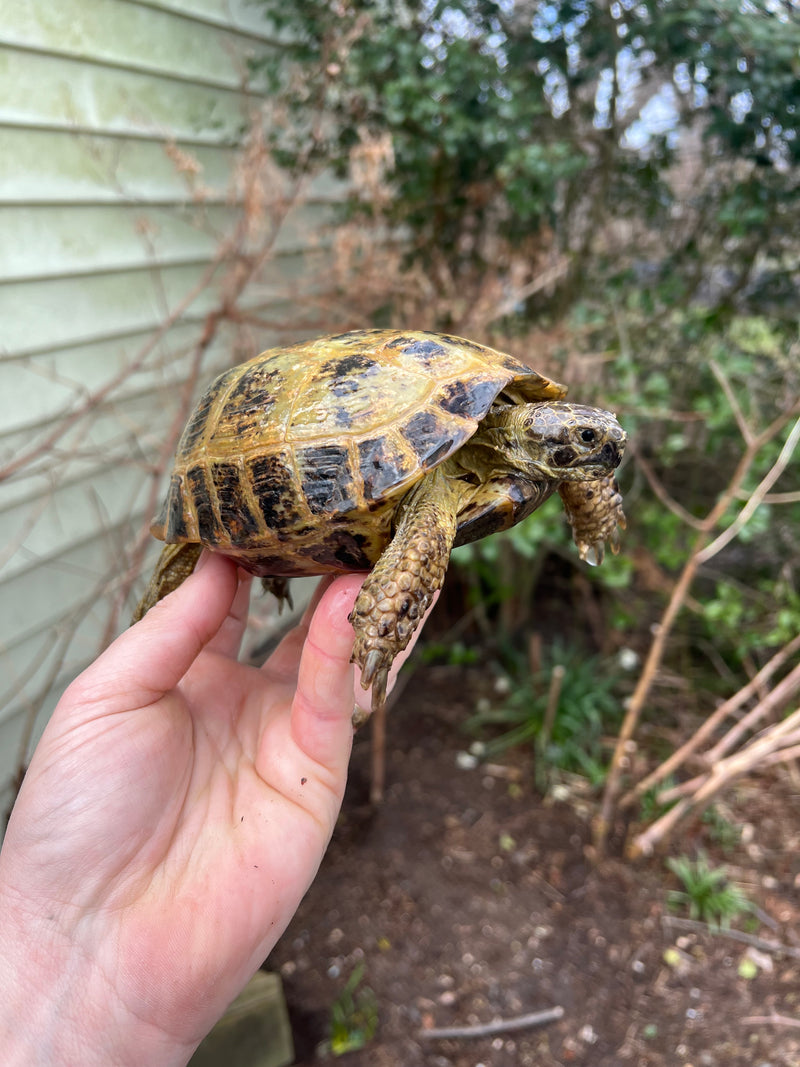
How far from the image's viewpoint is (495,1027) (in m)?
2.44

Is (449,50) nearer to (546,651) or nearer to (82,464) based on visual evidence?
(82,464)

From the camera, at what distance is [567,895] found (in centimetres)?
288

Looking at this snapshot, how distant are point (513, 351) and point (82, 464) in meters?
1.96

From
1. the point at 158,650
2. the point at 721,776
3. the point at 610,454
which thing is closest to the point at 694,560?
the point at 721,776

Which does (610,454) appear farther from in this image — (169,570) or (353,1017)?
(353,1017)

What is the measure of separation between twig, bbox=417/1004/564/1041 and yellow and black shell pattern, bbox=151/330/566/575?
181 cm

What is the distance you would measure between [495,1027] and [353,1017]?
49 cm

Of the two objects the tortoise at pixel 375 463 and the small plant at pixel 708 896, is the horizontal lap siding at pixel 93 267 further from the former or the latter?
the small plant at pixel 708 896

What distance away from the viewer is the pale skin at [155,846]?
1.23 metres

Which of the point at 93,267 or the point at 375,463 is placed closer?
the point at 375,463

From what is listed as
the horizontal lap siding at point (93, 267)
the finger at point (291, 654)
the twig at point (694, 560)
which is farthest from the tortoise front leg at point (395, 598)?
the twig at point (694, 560)

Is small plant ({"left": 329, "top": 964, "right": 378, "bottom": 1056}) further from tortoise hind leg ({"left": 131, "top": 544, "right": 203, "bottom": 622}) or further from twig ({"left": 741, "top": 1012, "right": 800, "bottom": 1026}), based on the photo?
tortoise hind leg ({"left": 131, "top": 544, "right": 203, "bottom": 622})

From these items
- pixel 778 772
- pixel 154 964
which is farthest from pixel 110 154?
pixel 778 772

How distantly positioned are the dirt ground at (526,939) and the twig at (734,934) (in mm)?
15
